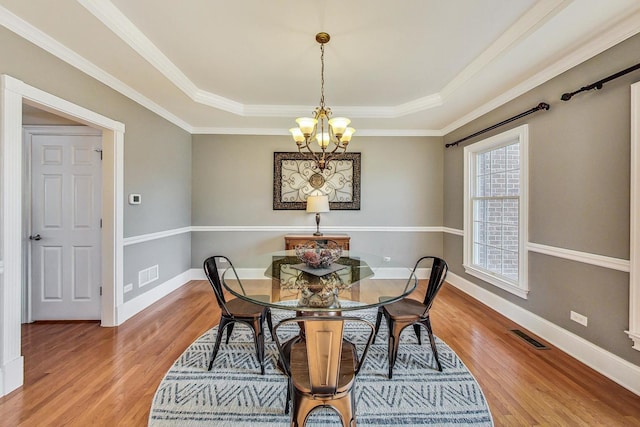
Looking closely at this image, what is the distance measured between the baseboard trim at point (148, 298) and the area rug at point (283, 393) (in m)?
1.15

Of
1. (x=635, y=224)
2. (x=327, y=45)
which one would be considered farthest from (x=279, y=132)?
(x=635, y=224)

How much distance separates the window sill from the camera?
2920mm

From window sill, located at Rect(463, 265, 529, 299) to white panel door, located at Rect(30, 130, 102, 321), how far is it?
14.8 feet

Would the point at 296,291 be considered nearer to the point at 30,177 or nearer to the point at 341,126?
Result: the point at 341,126

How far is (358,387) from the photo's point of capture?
6.35ft

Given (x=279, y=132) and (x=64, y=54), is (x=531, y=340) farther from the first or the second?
(x=64, y=54)

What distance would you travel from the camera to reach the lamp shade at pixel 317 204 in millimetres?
4250

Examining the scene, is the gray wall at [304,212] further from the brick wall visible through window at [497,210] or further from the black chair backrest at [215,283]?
the black chair backrest at [215,283]

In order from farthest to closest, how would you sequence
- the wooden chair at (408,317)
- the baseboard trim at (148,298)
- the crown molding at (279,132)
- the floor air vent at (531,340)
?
the crown molding at (279,132) → the baseboard trim at (148,298) → the floor air vent at (531,340) → the wooden chair at (408,317)

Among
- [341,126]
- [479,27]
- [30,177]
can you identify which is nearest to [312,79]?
[341,126]

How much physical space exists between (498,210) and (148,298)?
452 cm

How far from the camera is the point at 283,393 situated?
1884mm

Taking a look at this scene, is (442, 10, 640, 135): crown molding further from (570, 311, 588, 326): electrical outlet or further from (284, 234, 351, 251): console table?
(284, 234, 351, 251): console table

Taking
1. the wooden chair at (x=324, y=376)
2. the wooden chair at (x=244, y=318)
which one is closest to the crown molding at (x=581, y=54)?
the wooden chair at (x=324, y=376)
